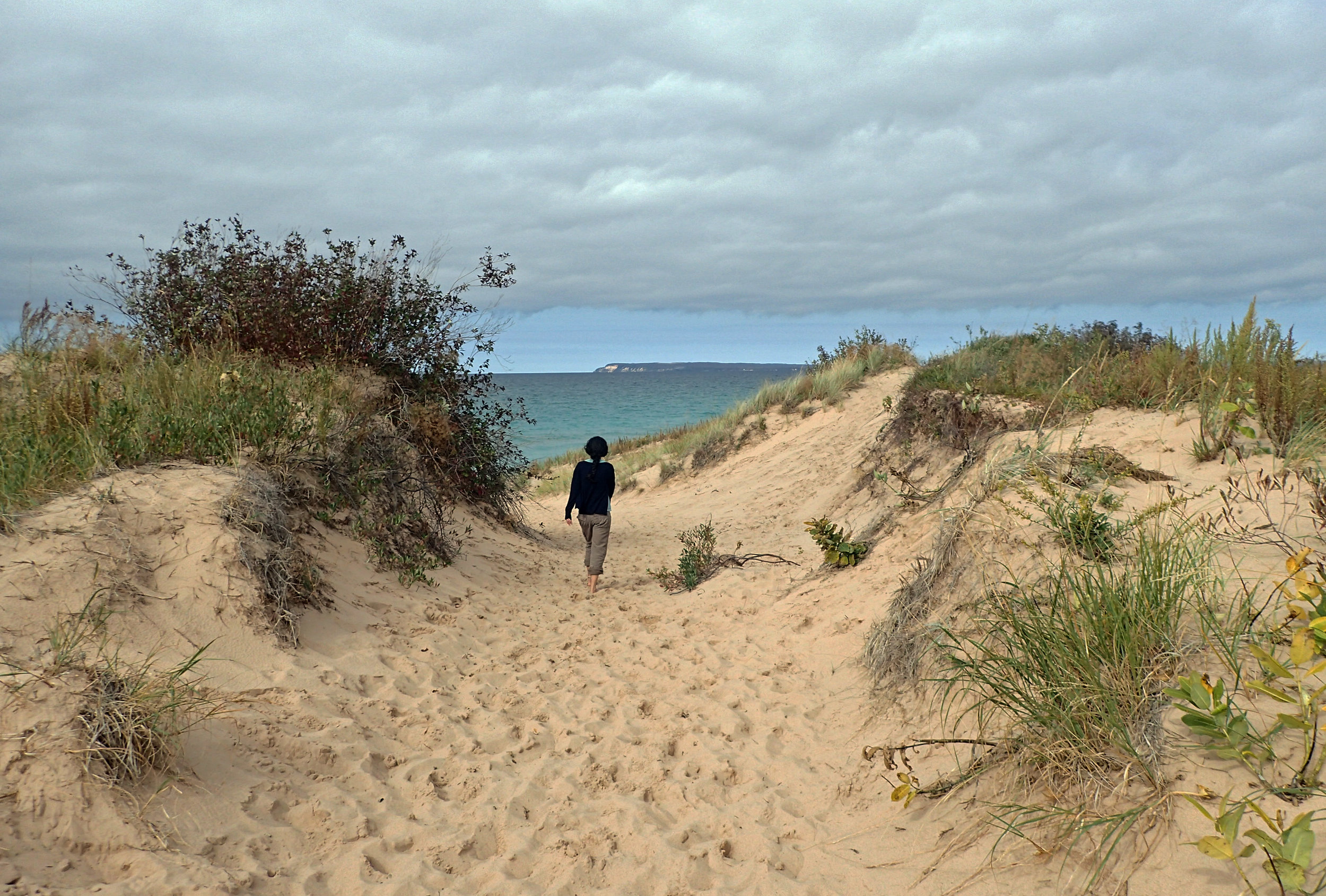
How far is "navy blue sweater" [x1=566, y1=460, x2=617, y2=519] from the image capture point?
8.57 meters

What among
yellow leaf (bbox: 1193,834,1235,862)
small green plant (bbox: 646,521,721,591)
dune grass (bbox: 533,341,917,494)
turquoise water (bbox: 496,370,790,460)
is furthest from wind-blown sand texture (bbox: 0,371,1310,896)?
dune grass (bbox: 533,341,917,494)

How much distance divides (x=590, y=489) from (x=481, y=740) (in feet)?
14.0

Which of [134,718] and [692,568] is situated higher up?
[134,718]

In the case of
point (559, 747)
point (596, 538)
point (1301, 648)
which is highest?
point (1301, 648)

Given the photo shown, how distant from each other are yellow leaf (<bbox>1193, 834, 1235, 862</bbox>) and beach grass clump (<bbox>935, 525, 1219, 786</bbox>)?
A: 613 millimetres

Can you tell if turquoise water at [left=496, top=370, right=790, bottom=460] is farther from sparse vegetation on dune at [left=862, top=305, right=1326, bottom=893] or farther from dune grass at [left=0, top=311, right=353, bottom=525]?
sparse vegetation on dune at [left=862, top=305, right=1326, bottom=893]

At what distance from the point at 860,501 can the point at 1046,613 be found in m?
7.25

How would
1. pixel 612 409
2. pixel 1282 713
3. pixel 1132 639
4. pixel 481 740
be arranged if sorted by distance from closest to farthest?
pixel 1282 713
pixel 1132 639
pixel 481 740
pixel 612 409

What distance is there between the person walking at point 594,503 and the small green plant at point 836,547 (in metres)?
2.34

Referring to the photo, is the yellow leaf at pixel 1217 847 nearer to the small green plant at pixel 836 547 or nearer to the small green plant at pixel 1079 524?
the small green plant at pixel 1079 524

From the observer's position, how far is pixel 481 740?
4.51m

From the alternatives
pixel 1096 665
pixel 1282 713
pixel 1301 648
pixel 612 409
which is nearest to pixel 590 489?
pixel 1096 665

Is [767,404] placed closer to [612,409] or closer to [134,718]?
[134,718]

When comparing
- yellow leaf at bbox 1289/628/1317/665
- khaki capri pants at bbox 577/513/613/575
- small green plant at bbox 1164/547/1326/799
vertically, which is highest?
yellow leaf at bbox 1289/628/1317/665
